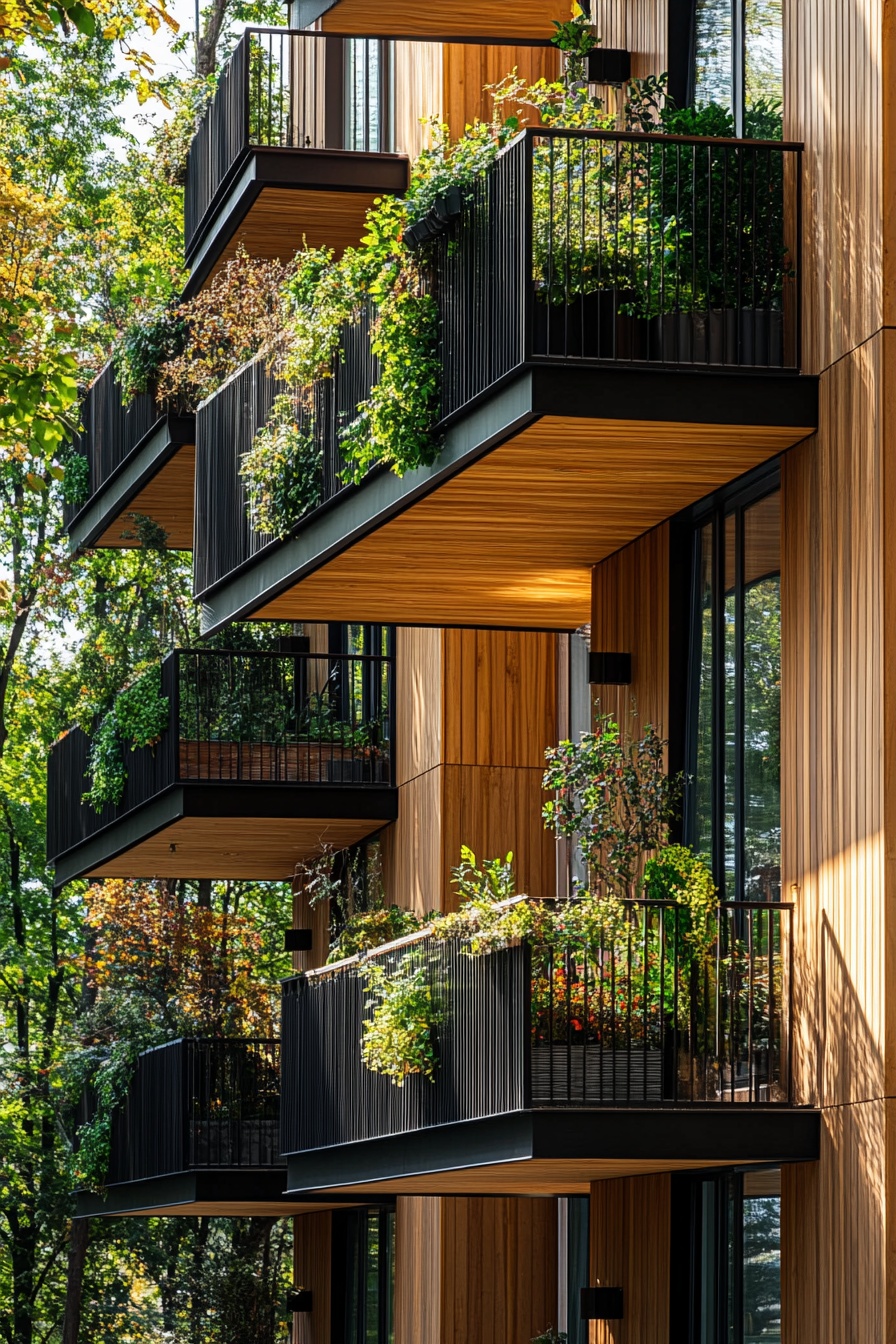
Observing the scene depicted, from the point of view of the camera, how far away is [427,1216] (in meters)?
18.0

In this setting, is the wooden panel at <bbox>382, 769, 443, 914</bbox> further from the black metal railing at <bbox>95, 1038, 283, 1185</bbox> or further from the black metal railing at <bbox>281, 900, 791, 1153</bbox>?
the black metal railing at <bbox>281, 900, 791, 1153</bbox>

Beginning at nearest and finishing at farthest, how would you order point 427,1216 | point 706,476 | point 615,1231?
point 706,476 < point 615,1231 < point 427,1216

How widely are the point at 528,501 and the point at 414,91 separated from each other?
24.4 feet

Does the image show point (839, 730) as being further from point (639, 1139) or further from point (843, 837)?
point (639, 1139)

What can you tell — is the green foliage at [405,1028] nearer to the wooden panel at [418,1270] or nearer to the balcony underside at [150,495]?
the wooden panel at [418,1270]

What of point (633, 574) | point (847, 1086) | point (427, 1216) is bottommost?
point (427, 1216)

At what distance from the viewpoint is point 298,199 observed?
19.4 metres

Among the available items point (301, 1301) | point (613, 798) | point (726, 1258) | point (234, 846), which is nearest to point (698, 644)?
point (613, 798)

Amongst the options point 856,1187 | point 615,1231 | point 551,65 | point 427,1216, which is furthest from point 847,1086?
point 551,65

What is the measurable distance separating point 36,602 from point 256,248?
1338 centimetres

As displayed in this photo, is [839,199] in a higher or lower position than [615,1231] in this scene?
higher

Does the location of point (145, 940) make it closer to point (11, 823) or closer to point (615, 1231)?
point (11, 823)

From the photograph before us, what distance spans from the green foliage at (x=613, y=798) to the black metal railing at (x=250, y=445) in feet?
8.28

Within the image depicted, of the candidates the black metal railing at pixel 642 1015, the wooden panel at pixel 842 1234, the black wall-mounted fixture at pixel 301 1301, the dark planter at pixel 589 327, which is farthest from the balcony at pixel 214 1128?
the dark planter at pixel 589 327
